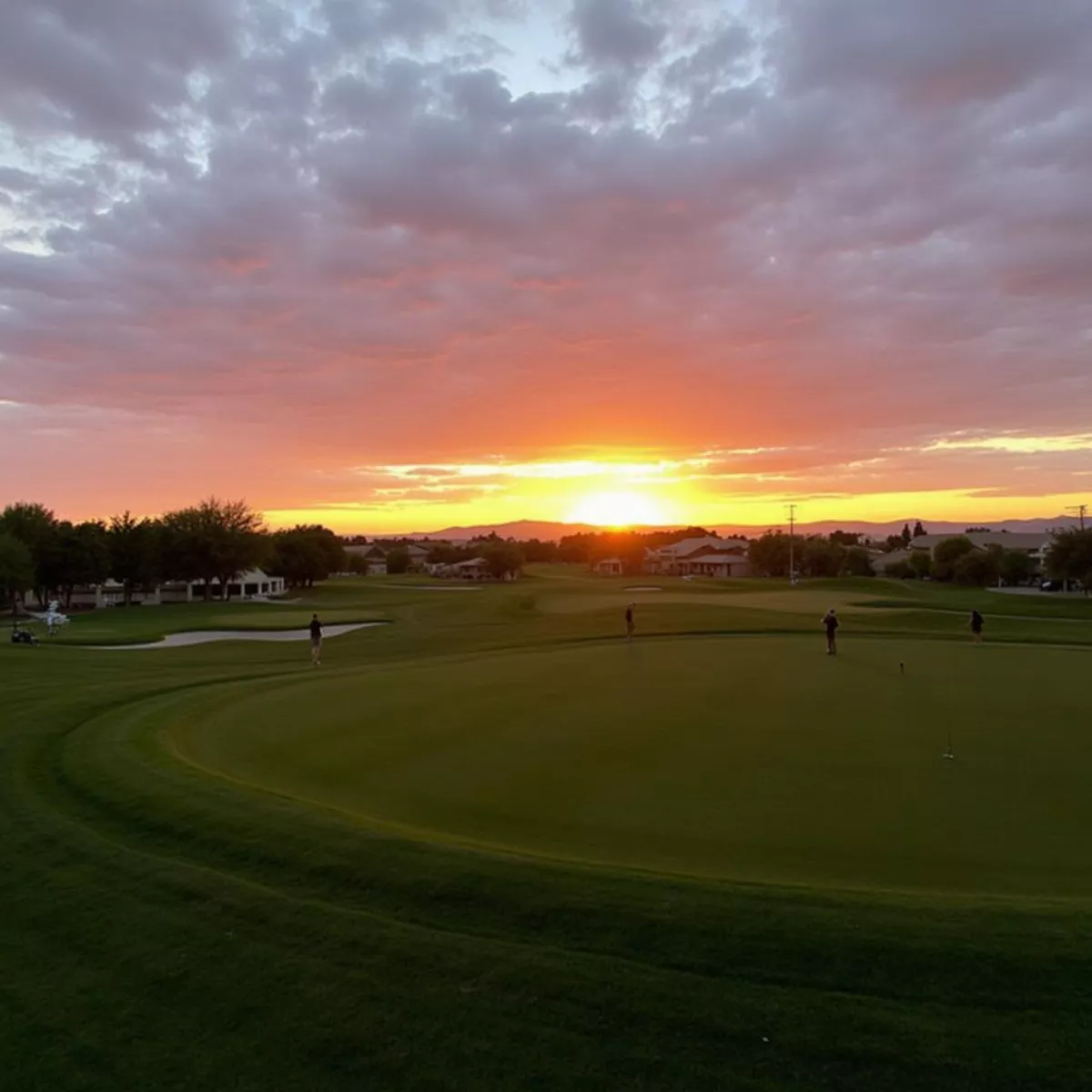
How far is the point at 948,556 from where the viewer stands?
101188 mm

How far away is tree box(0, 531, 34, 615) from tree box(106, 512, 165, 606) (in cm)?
934

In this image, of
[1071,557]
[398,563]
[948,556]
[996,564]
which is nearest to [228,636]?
[1071,557]

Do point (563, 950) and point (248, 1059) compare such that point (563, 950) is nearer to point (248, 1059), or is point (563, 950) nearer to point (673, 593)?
point (248, 1059)

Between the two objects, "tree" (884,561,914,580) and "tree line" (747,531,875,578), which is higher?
"tree line" (747,531,875,578)

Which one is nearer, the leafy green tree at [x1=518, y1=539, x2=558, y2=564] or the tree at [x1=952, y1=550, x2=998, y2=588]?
the tree at [x1=952, y1=550, x2=998, y2=588]

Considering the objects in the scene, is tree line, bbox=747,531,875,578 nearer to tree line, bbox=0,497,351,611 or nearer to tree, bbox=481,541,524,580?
tree, bbox=481,541,524,580

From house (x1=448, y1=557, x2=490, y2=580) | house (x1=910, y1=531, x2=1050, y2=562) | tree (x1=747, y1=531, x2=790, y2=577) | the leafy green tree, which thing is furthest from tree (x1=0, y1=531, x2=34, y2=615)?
the leafy green tree

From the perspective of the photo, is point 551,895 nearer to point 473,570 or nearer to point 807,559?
point 807,559

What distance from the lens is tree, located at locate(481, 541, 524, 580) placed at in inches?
4931

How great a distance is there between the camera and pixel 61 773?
1259cm

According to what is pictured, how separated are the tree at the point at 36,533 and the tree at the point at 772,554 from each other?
9086 cm

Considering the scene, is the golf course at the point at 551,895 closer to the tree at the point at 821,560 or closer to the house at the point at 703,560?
the tree at the point at 821,560

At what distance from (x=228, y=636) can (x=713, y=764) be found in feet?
127

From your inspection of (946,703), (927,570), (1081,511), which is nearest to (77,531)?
(946,703)
